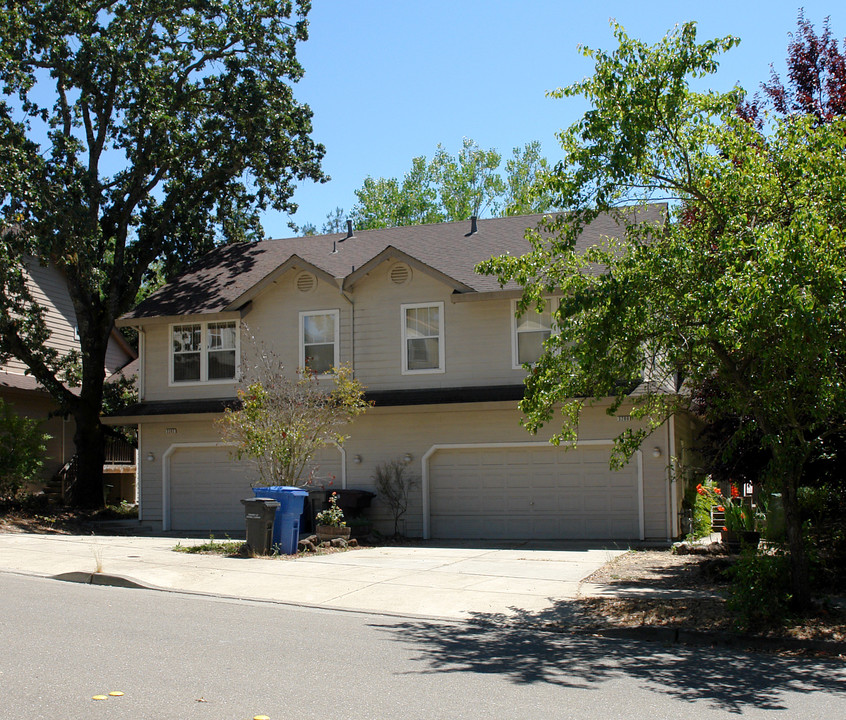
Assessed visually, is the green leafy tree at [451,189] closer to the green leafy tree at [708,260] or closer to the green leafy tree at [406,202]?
the green leafy tree at [406,202]

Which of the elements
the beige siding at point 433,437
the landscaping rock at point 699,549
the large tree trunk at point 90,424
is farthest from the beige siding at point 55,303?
the landscaping rock at point 699,549

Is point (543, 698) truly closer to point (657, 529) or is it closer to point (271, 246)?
point (657, 529)

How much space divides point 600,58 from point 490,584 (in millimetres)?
7114

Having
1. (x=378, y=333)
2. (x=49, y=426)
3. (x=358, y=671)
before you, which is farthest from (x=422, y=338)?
(x=49, y=426)

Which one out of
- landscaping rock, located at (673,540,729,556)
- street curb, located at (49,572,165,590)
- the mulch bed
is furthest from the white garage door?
the mulch bed

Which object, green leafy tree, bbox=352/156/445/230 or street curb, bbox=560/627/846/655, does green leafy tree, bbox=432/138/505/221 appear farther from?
street curb, bbox=560/627/846/655

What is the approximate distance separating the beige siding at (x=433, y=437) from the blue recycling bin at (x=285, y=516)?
417 centimetres

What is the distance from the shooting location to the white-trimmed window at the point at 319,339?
2093cm

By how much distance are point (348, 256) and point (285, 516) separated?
29.4 ft

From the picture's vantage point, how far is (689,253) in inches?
364

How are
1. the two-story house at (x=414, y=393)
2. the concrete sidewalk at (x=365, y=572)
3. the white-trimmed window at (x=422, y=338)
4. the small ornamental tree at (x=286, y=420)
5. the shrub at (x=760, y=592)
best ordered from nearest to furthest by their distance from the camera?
the shrub at (x=760, y=592)
the concrete sidewalk at (x=365, y=572)
the small ornamental tree at (x=286, y=420)
the two-story house at (x=414, y=393)
the white-trimmed window at (x=422, y=338)

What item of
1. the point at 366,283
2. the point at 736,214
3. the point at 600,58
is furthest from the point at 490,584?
the point at 366,283

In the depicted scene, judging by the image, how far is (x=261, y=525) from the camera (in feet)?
50.5

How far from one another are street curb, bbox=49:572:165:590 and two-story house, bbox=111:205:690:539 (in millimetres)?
7907
